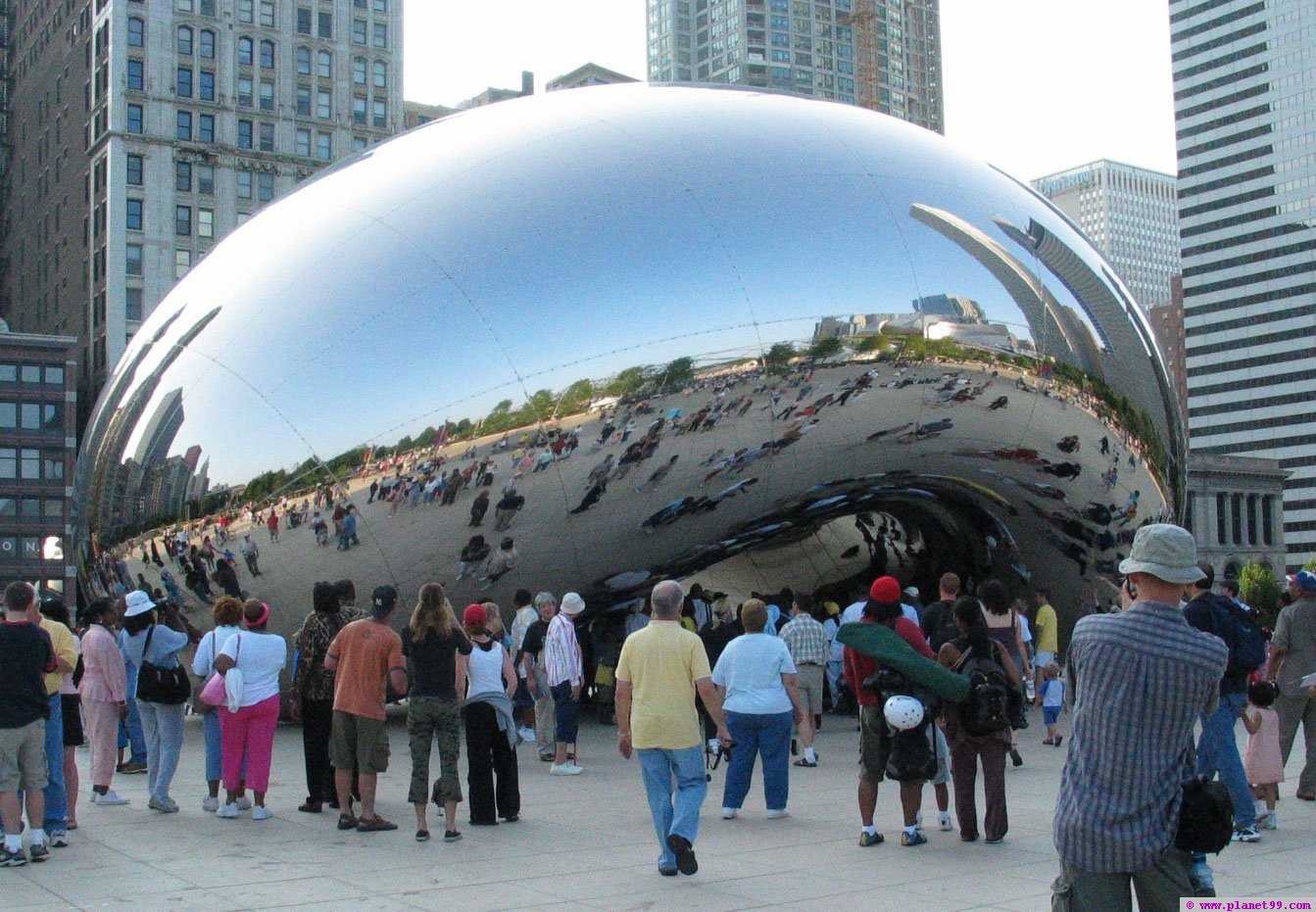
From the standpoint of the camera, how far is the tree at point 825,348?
11.5 metres

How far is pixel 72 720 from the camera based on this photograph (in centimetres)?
802

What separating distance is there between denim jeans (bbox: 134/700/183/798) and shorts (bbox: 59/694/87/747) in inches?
19.7

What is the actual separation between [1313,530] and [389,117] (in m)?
101

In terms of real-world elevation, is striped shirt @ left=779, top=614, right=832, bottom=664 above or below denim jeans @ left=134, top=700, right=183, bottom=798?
above

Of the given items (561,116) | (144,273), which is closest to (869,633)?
(561,116)

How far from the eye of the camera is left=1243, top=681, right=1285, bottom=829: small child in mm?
7508

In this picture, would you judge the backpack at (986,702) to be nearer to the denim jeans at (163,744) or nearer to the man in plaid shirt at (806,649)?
the man in plaid shirt at (806,649)

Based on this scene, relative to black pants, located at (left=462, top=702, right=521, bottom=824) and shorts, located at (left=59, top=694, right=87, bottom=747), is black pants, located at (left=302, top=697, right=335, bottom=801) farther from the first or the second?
shorts, located at (left=59, top=694, right=87, bottom=747)

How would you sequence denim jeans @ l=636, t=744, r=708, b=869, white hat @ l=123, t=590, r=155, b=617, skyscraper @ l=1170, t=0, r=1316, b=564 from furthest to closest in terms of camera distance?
1. skyscraper @ l=1170, t=0, r=1316, b=564
2. white hat @ l=123, t=590, r=155, b=617
3. denim jeans @ l=636, t=744, r=708, b=869

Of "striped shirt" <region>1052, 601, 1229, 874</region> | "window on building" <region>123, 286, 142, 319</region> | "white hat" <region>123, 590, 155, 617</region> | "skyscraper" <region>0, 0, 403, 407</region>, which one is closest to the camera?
"striped shirt" <region>1052, 601, 1229, 874</region>

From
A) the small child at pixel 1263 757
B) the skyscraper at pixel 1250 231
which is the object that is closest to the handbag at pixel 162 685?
the small child at pixel 1263 757

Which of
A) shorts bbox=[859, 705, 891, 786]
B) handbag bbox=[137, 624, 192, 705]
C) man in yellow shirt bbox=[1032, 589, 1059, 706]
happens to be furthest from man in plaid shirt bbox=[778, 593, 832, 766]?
handbag bbox=[137, 624, 192, 705]

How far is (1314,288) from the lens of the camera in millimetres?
134625

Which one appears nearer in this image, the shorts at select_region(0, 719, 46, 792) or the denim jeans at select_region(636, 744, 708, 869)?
the denim jeans at select_region(636, 744, 708, 869)
